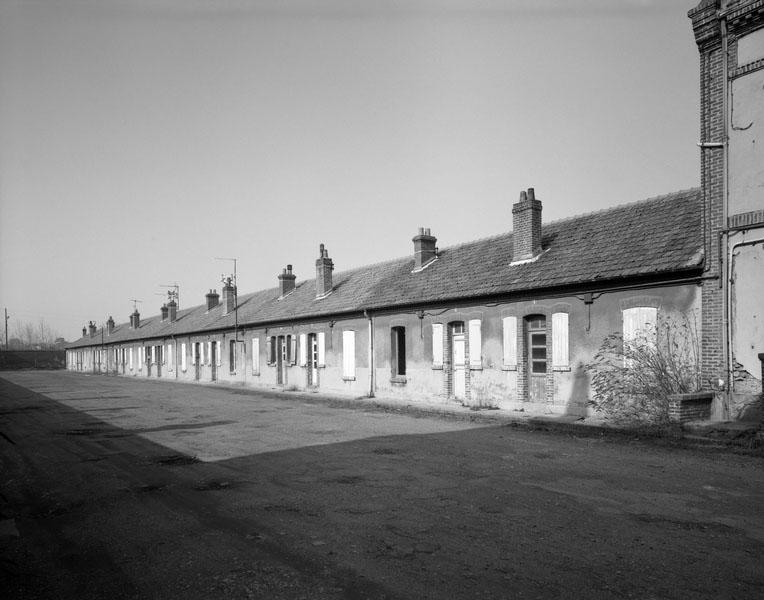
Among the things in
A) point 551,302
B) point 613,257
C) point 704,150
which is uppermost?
point 704,150

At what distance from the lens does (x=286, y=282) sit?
117 feet

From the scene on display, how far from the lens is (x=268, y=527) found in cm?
580

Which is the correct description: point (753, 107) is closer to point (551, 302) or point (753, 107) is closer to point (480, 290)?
point (551, 302)

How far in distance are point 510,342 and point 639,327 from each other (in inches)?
159

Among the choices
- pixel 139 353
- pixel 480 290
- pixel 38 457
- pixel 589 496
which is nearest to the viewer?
pixel 589 496

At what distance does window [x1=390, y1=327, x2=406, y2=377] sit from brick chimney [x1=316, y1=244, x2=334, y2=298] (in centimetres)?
826

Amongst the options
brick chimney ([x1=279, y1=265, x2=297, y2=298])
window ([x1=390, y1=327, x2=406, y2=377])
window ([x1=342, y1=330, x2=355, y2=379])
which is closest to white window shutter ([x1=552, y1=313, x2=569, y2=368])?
window ([x1=390, y1=327, x2=406, y2=377])

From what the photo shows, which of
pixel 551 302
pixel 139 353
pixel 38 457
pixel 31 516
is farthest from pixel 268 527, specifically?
pixel 139 353

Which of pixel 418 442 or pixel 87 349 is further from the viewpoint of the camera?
pixel 87 349

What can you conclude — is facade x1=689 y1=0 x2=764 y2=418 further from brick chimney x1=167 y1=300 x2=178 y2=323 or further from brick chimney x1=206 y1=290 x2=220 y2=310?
brick chimney x1=167 y1=300 x2=178 y2=323

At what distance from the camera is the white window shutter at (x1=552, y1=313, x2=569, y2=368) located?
49.3 ft

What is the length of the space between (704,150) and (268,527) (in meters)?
12.3

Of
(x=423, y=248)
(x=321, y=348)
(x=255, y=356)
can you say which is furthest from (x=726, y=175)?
(x=255, y=356)

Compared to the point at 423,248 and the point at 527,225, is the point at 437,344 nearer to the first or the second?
the point at 527,225
